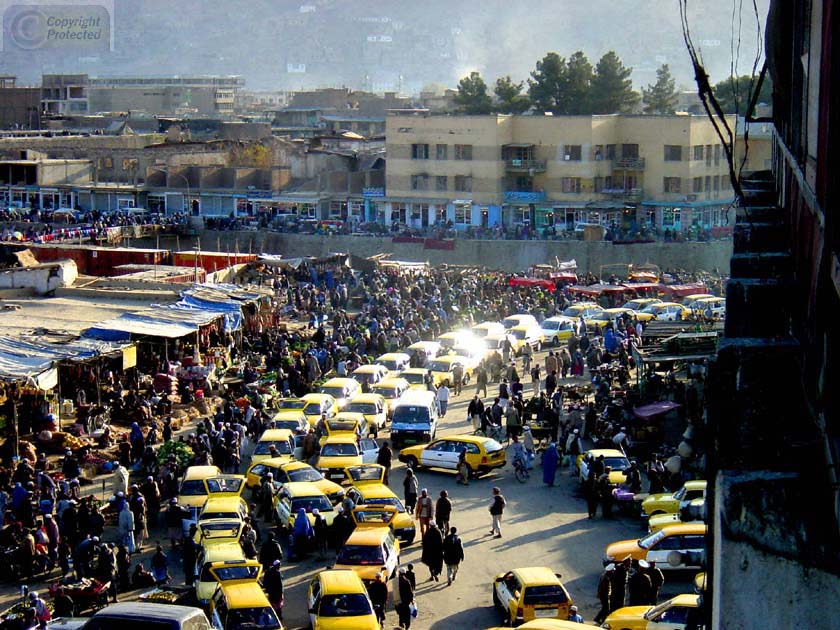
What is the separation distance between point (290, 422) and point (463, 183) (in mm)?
40189

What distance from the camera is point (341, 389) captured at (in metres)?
27.4

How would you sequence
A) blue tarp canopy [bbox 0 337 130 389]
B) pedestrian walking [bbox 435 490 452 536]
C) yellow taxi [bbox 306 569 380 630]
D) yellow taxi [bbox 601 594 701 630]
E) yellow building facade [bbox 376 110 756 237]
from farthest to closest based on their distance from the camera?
yellow building facade [bbox 376 110 756 237] < blue tarp canopy [bbox 0 337 130 389] < pedestrian walking [bbox 435 490 452 536] < yellow taxi [bbox 306 569 380 630] < yellow taxi [bbox 601 594 701 630]

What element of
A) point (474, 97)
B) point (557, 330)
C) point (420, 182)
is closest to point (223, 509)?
point (557, 330)

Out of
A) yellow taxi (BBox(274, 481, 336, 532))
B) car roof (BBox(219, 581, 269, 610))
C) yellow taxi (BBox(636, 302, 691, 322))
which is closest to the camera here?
car roof (BBox(219, 581, 269, 610))

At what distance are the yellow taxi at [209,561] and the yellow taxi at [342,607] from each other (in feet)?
4.69

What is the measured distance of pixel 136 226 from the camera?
58312mm

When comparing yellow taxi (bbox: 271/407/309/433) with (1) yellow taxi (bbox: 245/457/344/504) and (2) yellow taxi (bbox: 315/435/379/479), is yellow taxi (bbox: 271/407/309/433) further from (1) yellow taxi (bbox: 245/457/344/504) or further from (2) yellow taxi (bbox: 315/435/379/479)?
(1) yellow taxi (bbox: 245/457/344/504)

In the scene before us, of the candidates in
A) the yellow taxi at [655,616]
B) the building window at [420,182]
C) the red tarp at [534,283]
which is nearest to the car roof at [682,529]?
the yellow taxi at [655,616]

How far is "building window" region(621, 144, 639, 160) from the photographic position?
204 ft

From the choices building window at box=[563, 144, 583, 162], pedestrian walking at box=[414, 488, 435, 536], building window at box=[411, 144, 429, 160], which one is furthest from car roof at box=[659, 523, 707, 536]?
building window at box=[411, 144, 429, 160]

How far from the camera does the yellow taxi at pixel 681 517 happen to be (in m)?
17.0

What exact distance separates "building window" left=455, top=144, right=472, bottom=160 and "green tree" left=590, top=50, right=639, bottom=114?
1714cm

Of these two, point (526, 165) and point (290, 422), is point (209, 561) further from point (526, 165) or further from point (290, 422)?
point (526, 165)

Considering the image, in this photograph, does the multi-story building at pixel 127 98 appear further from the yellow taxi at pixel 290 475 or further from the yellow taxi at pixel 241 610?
the yellow taxi at pixel 241 610
